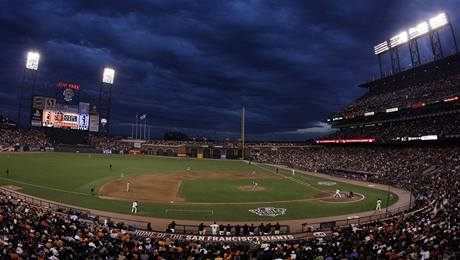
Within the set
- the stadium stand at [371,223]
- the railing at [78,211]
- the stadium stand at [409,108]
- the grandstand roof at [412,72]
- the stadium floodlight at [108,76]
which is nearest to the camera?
the stadium stand at [371,223]

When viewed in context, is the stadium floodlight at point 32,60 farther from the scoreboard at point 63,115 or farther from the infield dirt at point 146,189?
the infield dirt at point 146,189

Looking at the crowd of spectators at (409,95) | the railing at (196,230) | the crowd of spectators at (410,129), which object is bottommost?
the railing at (196,230)

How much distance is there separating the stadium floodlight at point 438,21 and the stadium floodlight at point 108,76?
94.1m

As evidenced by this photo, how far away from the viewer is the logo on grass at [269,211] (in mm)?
31703

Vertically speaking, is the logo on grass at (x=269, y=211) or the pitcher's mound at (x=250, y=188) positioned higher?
the pitcher's mound at (x=250, y=188)

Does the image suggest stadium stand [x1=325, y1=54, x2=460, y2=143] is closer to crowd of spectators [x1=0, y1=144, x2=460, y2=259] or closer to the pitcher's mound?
the pitcher's mound

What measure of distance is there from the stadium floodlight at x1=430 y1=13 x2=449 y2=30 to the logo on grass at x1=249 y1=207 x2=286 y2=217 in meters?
57.7

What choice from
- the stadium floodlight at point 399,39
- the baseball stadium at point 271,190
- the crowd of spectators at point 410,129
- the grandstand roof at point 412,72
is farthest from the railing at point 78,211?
the grandstand roof at point 412,72

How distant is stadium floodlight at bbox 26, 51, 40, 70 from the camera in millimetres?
99150

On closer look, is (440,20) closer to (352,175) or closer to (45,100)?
(352,175)

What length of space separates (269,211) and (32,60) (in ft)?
313

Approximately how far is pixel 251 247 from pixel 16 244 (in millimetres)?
11270

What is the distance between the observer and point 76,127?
106 metres

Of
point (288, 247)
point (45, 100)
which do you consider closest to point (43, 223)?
point (288, 247)
